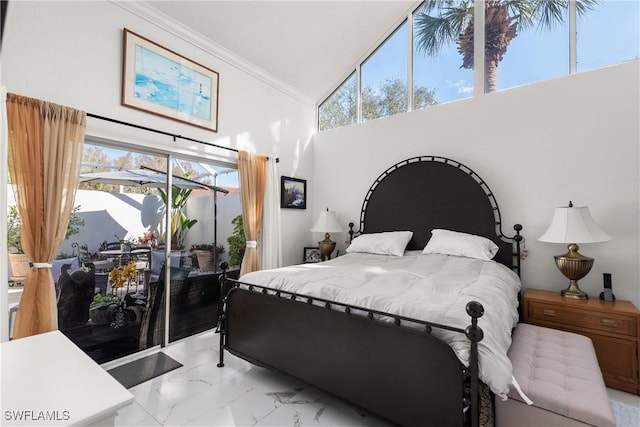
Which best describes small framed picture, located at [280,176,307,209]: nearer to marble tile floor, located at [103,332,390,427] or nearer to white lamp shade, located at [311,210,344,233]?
white lamp shade, located at [311,210,344,233]

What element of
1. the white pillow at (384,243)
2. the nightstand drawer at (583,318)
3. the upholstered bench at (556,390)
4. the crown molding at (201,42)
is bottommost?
the upholstered bench at (556,390)

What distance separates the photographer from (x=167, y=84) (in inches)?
116

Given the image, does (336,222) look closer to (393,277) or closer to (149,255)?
(393,277)

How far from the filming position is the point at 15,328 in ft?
6.72

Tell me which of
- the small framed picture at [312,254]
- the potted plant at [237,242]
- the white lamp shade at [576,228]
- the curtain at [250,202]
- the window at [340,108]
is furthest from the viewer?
the window at [340,108]

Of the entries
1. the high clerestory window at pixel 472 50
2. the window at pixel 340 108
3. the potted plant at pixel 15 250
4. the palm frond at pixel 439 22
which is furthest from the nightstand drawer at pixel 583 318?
the potted plant at pixel 15 250

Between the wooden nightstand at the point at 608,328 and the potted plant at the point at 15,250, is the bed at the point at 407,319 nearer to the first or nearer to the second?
the wooden nightstand at the point at 608,328

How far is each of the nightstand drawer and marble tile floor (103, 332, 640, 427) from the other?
453 mm

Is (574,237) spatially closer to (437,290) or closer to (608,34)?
(437,290)

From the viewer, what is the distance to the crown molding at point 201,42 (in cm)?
271

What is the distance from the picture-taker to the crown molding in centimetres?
271

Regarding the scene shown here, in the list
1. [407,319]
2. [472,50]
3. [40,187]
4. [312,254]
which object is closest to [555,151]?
[472,50]

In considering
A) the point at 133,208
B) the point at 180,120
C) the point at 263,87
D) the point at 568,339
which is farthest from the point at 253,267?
the point at 568,339

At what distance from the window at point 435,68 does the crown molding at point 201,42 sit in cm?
170
